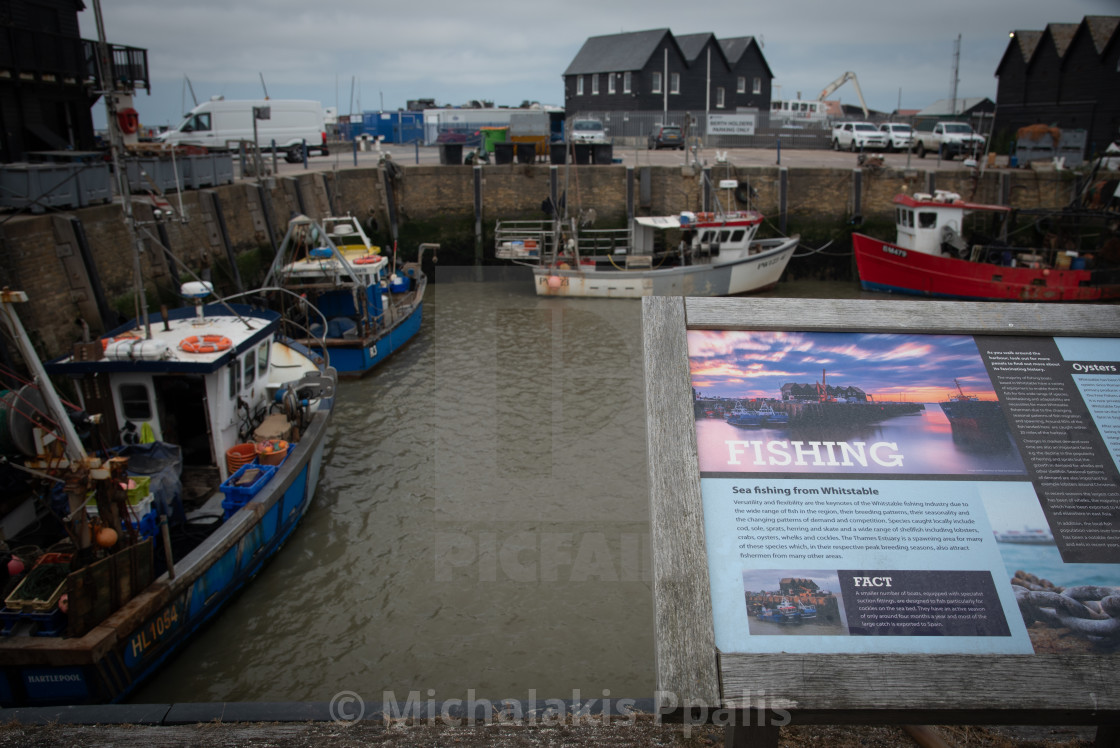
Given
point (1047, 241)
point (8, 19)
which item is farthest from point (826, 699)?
point (1047, 241)

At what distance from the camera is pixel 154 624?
664 cm

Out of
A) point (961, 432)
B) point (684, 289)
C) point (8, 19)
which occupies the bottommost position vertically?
point (684, 289)

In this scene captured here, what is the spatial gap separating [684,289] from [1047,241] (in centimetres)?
1168

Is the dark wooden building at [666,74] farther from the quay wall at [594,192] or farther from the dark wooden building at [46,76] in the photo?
the dark wooden building at [46,76]

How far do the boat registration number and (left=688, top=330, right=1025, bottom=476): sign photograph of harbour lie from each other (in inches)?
217

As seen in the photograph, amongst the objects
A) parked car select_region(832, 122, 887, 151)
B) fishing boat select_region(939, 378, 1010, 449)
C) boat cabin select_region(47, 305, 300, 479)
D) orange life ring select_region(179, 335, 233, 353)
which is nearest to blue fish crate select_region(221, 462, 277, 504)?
boat cabin select_region(47, 305, 300, 479)

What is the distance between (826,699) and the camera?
8.74 ft

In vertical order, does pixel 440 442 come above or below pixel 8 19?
below

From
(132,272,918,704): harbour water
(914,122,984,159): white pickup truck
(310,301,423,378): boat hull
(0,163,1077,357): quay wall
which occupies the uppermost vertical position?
(914,122,984,159): white pickup truck

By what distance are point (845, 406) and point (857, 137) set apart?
36.8 meters

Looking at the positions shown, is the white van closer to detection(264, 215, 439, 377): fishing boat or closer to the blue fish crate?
detection(264, 215, 439, 377): fishing boat

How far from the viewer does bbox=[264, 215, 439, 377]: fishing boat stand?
49.8 feet

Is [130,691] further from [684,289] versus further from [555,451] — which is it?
[684,289]

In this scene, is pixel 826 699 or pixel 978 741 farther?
pixel 978 741
